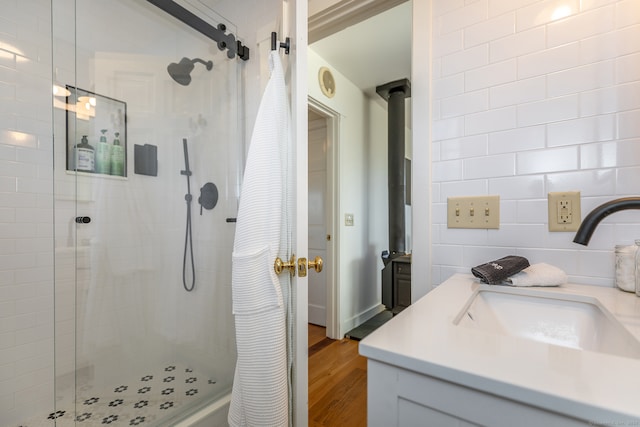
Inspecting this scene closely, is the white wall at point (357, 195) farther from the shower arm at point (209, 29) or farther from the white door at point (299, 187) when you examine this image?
the white door at point (299, 187)

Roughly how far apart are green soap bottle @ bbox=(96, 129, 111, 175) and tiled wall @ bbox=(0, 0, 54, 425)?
232mm

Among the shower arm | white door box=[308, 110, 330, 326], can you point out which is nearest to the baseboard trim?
white door box=[308, 110, 330, 326]

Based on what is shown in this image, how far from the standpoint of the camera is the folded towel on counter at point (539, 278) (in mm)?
797

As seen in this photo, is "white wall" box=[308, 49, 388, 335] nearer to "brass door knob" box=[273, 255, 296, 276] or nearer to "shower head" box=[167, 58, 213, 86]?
"shower head" box=[167, 58, 213, 86]

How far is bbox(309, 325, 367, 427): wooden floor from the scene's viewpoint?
1472mm

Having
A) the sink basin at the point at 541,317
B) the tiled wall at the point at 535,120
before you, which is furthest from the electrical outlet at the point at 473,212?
the sink basin at the point at 541,317

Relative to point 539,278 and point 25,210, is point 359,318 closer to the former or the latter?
point 539,278

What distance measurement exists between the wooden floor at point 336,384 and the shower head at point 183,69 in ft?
6.59

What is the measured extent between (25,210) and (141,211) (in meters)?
0.49

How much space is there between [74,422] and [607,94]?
2385mm

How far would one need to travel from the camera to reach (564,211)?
884mm

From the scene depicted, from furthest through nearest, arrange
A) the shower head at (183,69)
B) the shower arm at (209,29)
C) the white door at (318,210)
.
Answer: the white door at (318,210) < the shower head at (183,69) < the shower arm at (209,29)

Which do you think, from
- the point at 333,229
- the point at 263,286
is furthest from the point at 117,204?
the point at 333,229

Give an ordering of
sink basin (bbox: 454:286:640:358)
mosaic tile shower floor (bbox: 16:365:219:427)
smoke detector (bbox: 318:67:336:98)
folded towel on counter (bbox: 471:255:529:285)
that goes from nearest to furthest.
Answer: sink basin (bbox: 454:286:640:358) → folded towel on counter (bbox: 471:255:529:285) → mosaic tile shower floor (bbox: 16:365:219:427) → smoke detector (bbox: 318:67:336:98)
